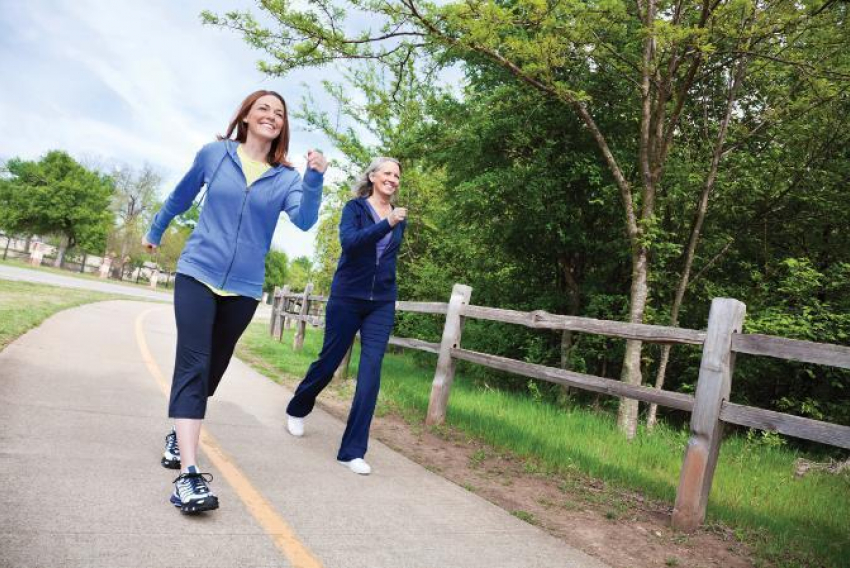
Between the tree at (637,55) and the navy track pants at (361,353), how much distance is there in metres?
3.81

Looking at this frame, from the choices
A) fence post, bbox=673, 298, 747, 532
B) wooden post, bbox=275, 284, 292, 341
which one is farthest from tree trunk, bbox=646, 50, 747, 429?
wooden post, bbox=275, 284, 292, 341

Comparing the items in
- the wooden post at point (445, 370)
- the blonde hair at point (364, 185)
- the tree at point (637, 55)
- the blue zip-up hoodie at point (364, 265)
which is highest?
the tree at point (637, 55)

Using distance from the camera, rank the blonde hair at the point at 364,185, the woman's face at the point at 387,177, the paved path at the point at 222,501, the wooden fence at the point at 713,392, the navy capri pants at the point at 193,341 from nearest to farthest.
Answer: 1. the paved path at the point at 222,501
2. the navy capri pants at the point at 193,341
3. the wooden fence at the point at 713,392
4. the woman's face at the point at 387,177
5. the blonde hair at the point at 364,185

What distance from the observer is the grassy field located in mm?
4066

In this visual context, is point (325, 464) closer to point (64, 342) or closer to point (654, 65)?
point (64, 342)

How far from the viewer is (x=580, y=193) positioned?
10836mm

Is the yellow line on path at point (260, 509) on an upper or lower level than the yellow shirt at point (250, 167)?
lower

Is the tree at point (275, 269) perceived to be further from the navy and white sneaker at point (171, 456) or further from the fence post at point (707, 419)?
the fence post at point (707, 419)

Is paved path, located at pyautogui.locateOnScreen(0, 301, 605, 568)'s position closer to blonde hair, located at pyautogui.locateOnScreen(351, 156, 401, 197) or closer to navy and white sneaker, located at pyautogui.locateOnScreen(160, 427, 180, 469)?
navy and white sneaker, located at pyautogui.locateOnScreen(160, 427, 180, 469)

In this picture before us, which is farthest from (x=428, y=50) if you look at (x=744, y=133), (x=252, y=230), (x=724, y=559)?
(x=724, y=559)

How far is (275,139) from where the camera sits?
3.67 m

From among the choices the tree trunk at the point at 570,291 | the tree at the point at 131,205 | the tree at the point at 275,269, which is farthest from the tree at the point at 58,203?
the tree trunk at the point at 570,291

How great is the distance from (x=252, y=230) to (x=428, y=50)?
616cm

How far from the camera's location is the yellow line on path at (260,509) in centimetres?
265
